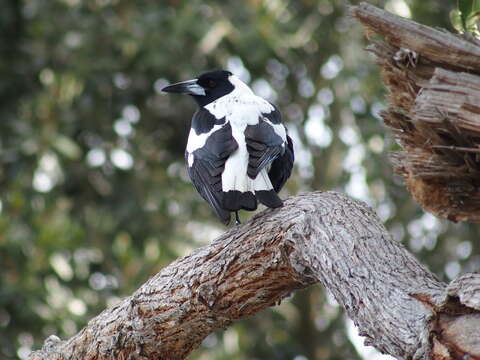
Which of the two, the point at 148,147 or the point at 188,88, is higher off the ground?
the point at 188,88

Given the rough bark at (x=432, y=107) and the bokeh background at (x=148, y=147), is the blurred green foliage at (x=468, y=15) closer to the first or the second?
the rough bark at (x=432, y=107)

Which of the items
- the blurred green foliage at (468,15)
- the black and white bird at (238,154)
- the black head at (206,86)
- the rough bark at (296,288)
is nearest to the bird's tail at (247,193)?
the black and white bird at (238,154)

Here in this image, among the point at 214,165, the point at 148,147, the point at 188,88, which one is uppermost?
the point at 214,165

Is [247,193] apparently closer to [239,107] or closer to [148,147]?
[239,107]

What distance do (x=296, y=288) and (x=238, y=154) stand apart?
63 cm

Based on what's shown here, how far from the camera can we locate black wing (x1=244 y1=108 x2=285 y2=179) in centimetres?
334

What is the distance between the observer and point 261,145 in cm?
346

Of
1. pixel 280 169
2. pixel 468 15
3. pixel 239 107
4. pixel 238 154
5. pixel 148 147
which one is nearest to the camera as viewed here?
pixel 468 15

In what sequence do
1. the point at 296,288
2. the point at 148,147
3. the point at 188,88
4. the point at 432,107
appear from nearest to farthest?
the point at 432,107 < the point at 296,288 < the point at 188,88 < the point at 148,147

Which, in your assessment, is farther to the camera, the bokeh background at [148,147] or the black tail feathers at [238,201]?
the bokeh background at [148,147]

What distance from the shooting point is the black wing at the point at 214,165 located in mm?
3336

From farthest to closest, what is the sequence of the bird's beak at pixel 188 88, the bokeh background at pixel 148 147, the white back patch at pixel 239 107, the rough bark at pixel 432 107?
1. the bokeh background at pixel 148 147
2. the bird's beak at pixel 188 88
3. the white back patch at pixel 239 107
4. the rough bark at pixel 432 107

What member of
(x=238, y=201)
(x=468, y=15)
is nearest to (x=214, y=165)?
(x=238, y=201)

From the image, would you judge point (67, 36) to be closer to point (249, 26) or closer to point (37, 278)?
point (249, 26)
